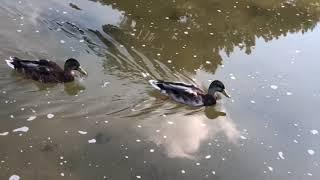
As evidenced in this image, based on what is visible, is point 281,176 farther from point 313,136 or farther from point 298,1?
point 298,1

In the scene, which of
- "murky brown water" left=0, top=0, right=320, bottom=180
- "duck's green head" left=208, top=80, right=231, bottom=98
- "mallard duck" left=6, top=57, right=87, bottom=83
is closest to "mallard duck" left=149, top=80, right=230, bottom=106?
"duck's green head" left=208, top=80, right=231, bottom=98

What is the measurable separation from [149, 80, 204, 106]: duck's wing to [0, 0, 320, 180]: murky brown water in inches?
6.4

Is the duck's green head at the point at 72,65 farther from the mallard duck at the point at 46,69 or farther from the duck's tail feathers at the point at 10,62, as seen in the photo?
the duck's tail feathers at the point at 10,62

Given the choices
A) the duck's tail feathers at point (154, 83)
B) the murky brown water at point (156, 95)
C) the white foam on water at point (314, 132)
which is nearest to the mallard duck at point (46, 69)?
the murky brown water at point (156, 95)

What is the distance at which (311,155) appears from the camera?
8.53m

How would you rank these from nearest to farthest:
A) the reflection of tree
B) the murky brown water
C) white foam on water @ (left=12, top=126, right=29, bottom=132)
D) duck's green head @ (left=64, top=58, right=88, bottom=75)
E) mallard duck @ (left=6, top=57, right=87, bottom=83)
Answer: the murky brown water
white foam on water @ (left=12, top=126, right=29, bottom=132)
mallard duck @ (left=6, top=57, right=87, bottom=83)
duck's green head @ (left=64, top=58, right=88, bottom=75)
the reflection of tree

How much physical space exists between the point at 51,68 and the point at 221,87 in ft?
9.79

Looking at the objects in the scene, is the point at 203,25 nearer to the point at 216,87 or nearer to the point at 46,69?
the point at 216,87

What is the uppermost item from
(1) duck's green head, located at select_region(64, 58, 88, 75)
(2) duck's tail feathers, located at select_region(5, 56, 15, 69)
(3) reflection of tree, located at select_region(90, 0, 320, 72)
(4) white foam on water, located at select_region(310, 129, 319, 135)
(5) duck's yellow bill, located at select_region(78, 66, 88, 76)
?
(3) reflection of tree, located at select_region(90, 0, 320, 72)

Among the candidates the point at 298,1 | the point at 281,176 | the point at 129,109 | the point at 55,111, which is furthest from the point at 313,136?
the point at 298,1

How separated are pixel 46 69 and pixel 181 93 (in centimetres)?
236

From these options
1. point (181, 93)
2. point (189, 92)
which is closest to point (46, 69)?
point (181, 93)

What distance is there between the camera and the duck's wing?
936cm

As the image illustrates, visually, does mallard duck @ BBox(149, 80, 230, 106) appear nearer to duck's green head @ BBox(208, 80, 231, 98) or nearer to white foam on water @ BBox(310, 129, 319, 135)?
duck's green head @ BBox(208, 80, 231, 98)
